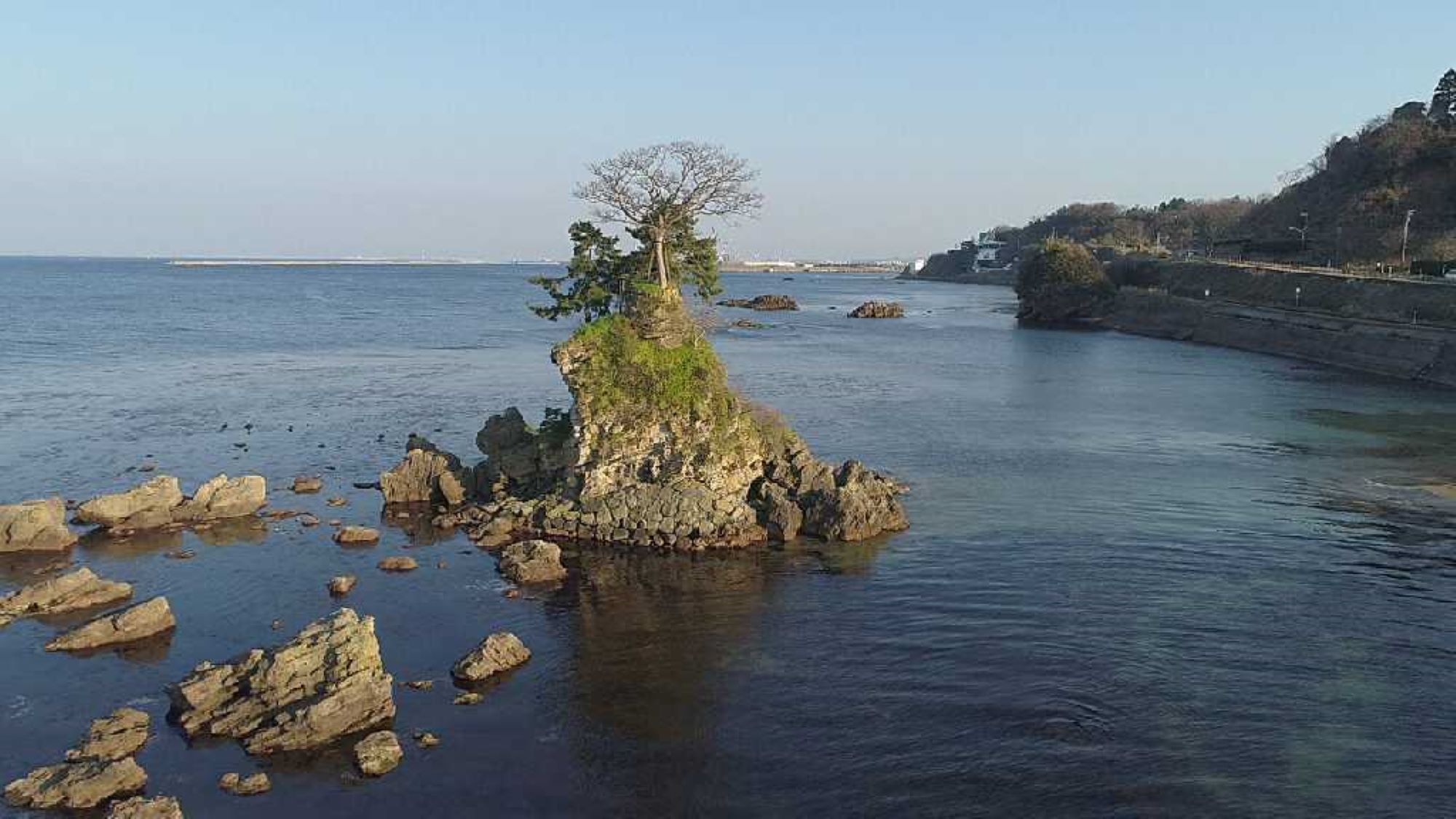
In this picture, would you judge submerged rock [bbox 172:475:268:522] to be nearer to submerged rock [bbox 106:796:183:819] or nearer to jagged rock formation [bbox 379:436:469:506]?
jagged rock formation [bbox 379:436:469:506]

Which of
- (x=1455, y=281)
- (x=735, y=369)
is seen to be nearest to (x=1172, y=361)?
(x=1455, y=281)

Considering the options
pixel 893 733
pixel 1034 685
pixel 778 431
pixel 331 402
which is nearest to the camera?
pixel 893 733

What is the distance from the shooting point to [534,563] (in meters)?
34.4

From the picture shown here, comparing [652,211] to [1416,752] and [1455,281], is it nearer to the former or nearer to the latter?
[1416,752]

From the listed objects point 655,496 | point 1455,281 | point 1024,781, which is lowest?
point 1024,781

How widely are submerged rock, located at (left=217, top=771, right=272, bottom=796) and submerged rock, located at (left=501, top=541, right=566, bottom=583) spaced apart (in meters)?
13.1

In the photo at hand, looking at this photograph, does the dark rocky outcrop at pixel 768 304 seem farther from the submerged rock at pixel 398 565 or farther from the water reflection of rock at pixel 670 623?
the submerged rock at pixel 398 565

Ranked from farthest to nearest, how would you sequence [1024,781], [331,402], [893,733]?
[331,402] → [893,733] → [1024,781]

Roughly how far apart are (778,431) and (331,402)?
38.9 m

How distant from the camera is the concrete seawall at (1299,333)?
8269cm

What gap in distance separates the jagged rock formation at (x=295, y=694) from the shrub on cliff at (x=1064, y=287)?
438ft

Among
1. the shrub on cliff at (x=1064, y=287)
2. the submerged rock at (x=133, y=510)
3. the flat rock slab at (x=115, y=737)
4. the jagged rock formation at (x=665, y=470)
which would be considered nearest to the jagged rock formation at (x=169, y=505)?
the submerged rock at (x=133, y=510)

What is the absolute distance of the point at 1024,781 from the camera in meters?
21.6

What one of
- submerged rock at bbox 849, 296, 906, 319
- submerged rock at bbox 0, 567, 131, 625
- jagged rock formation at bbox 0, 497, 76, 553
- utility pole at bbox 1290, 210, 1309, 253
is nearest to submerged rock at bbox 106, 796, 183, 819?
submerged rock at bbox 0, 567, 131, 625
